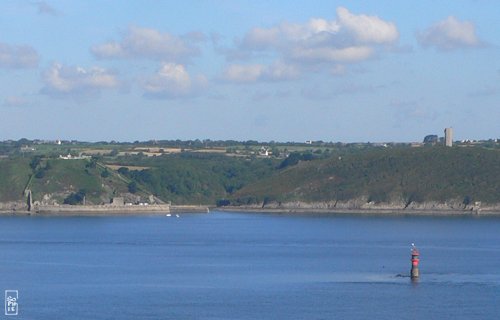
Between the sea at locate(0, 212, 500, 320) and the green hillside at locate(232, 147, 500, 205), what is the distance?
36.7 metres

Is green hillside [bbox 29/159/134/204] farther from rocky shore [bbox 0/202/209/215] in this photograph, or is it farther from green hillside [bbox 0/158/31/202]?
rocky shore [bbox 0/202/209/215]

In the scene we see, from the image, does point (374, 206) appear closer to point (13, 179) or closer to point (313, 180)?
point (313, 180)

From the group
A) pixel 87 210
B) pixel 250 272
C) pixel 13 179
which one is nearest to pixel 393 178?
pixel 87 210

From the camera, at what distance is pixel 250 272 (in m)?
83.3

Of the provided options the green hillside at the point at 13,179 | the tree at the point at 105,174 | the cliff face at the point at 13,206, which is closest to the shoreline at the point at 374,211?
the tree at the point at 105,174

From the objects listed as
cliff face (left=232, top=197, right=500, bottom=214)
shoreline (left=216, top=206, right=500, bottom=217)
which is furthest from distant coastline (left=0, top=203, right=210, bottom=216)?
cliff face (left=232, top=197, right=500, bottom=214)

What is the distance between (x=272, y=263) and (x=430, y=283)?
55.4 ft

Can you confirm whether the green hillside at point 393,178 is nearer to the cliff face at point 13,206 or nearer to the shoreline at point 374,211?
the shoreline at point 374,211

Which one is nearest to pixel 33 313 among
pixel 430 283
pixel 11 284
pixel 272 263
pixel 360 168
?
pixel 11 284

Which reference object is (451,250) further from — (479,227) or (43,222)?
(43,222)

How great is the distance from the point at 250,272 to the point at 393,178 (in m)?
102

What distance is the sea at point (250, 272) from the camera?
65.2 m

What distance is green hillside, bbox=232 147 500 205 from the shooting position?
178 m

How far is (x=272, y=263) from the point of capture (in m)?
90.7
